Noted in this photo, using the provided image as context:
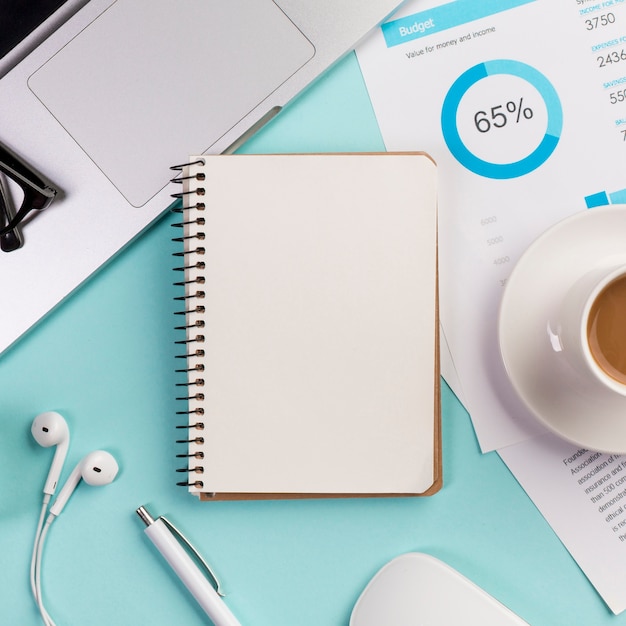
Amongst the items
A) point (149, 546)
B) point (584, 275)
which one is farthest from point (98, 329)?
point (584, 275)

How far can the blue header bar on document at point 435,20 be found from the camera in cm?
60

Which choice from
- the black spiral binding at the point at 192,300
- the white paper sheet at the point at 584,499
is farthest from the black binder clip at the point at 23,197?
the white paper sheet at the point at 584,499

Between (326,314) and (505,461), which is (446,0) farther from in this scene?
(505,461)

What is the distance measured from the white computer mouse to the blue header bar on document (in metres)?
0.48

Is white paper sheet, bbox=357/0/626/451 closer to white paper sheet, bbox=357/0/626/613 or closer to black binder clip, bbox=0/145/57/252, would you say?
white paper sheet, bbox=357/0/626/613

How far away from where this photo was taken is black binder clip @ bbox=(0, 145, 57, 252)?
573mm

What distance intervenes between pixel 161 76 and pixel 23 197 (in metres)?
0.17

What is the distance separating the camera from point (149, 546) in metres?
0.64

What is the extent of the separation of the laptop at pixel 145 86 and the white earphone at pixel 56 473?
0.18 m

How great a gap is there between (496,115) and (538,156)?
0.05m

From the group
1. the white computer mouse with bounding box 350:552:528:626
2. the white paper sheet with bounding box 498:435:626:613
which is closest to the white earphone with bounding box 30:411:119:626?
the white computer mouse with bounding box 350:552:528:626

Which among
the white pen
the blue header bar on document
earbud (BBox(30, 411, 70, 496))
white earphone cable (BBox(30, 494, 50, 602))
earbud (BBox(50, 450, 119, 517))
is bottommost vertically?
the white pen

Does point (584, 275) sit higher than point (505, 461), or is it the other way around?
point (584, 275)

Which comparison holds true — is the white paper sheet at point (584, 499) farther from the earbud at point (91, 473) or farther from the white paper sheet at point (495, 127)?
the earbud at point (91, 473)
